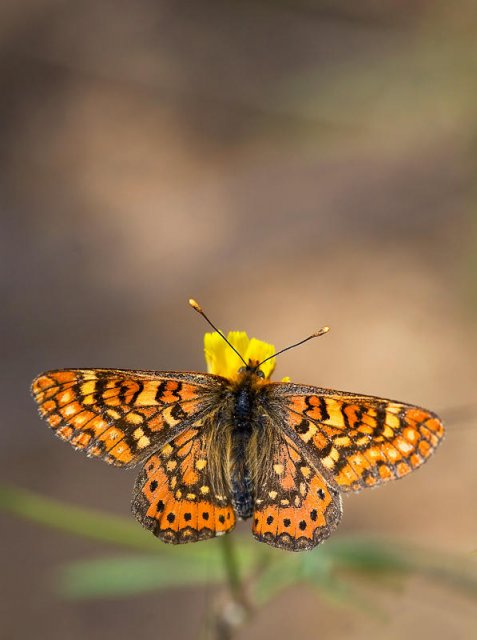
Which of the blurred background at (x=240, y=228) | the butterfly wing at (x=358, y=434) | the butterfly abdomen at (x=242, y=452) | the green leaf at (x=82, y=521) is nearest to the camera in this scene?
the butterfly wing at (x=358, y=434)

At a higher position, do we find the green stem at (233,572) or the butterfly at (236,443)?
the butterfly at (236,443)

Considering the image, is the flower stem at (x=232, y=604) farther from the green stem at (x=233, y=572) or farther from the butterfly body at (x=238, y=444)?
the butterfly body at (x=238, y=444)

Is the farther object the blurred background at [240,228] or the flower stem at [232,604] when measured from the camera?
the blurred background at [240,228]

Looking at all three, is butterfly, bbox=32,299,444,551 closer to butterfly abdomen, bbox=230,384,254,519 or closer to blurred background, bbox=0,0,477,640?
butterfly abdomen, bbox=230,384,254,519

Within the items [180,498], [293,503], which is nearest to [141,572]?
[180,498]

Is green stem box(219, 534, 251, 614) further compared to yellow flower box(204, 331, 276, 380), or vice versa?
yellow flower box(204, 331, 276, 380)

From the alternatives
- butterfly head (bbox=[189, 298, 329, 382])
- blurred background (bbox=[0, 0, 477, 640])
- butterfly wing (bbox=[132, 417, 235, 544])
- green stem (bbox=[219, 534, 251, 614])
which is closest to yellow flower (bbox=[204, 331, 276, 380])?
butterfly head (bbox=[189, 298, 329, 382])

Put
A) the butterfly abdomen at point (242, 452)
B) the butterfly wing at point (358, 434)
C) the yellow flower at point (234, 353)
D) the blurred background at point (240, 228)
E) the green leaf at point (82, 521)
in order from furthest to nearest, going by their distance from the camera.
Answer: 1. the blurred background at point (240, 228)
2. the yellow flower at point (234, 353)
3. the green leaf at point (82, 521)
4. the butterfly abdomen at point (242, 452)
5. the butterfly wing at point (358, 434)

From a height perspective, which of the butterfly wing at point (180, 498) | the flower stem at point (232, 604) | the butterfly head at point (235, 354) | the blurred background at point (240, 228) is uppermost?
the blurred background at point (240, 228)

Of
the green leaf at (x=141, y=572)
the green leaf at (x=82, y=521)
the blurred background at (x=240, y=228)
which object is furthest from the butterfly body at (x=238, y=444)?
the blurred background at (x=240, y=228)
